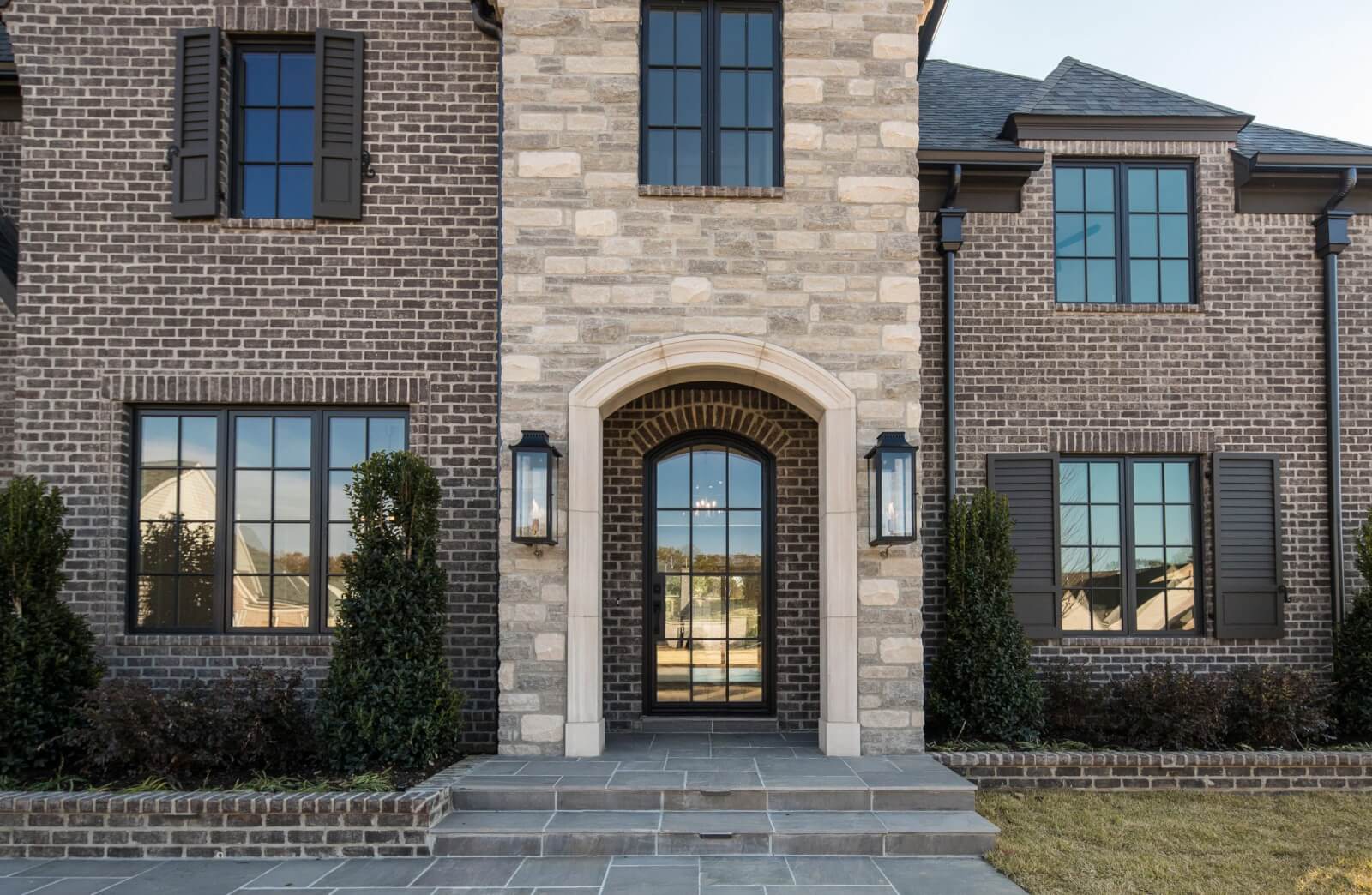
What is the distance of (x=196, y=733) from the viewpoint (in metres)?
5.96

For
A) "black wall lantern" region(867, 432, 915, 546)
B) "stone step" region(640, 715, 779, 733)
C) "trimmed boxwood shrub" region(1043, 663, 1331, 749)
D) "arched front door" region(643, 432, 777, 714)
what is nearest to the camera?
"black wall lantern" region(867, 432, 915, 546)

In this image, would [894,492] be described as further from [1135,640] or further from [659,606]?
[1135,640]

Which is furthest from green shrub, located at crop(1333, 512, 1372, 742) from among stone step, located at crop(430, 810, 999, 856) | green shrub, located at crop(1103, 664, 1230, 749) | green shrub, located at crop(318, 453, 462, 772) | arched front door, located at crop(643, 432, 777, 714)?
green shrub, located at crop(318, 453, 462, 772)

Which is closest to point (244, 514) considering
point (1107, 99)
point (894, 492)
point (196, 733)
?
point (196, 733)

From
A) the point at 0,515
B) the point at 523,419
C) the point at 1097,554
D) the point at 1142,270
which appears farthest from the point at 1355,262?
the point at 0,515

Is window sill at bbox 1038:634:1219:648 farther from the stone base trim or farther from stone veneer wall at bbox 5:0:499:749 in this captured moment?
the stone base trim

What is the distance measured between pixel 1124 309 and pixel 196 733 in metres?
7.76

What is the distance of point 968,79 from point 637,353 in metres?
5.62

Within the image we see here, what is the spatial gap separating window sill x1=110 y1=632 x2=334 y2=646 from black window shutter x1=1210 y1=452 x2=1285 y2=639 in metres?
7.27

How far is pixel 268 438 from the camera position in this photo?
293 inches

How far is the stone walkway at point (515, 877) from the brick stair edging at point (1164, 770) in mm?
1350

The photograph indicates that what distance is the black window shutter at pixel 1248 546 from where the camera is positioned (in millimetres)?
8016

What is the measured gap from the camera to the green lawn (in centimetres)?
493

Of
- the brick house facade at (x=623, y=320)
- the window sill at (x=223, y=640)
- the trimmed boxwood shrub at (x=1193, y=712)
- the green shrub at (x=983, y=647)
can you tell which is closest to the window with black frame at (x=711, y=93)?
the brick house facade at (x=623, y=320)
